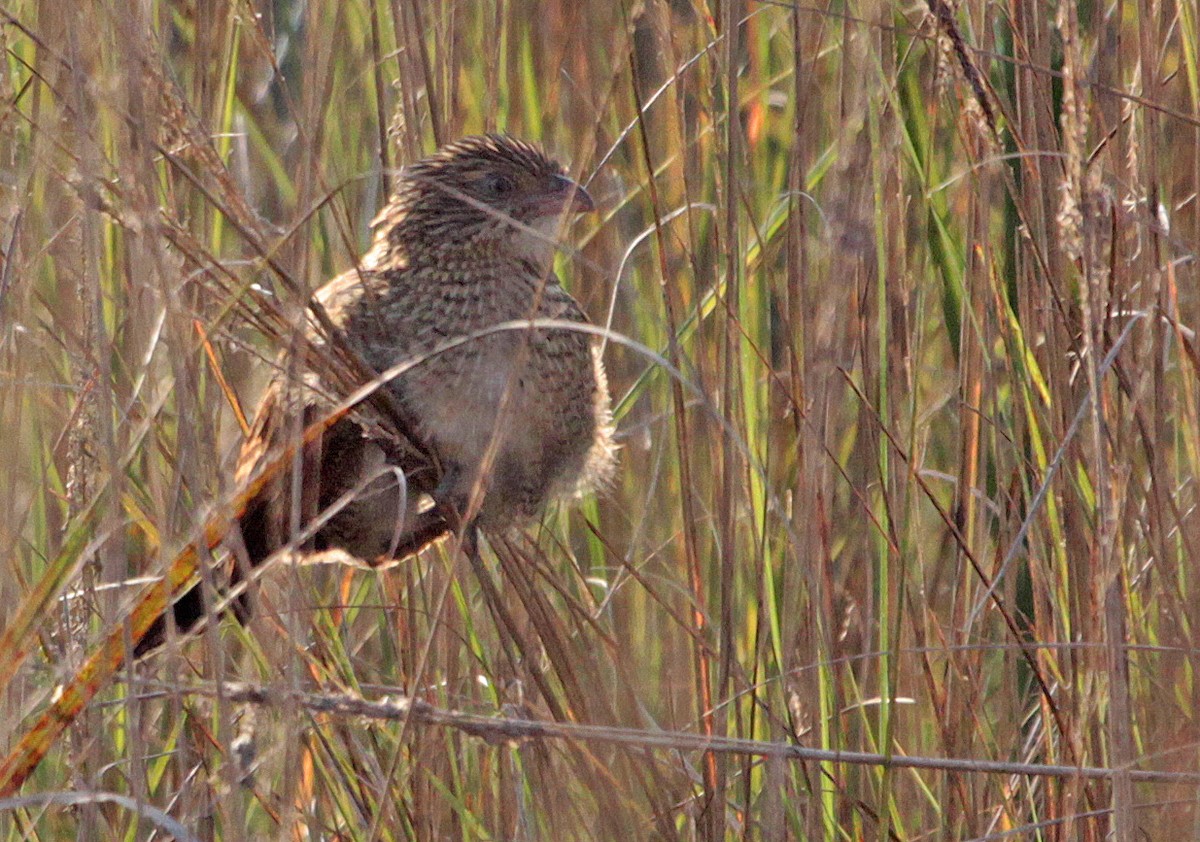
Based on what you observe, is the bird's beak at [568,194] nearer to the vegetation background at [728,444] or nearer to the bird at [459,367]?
the bird at [459,367]

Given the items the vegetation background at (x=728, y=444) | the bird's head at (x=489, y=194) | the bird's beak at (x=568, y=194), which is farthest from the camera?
the bird's head at (x=489, y=194)

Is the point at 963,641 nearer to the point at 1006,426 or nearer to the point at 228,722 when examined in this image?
the point at 1006,426

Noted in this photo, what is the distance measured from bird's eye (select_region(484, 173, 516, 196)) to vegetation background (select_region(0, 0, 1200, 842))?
0.43 ft

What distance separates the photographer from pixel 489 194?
3.00 m

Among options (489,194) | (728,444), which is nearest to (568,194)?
(489,194)

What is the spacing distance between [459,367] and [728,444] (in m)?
0.75

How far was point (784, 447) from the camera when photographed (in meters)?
2.93

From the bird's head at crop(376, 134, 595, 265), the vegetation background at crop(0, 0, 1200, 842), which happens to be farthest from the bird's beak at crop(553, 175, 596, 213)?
the vegetation background at crop(0, 0, 1200, 842)

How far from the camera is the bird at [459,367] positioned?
2.74m

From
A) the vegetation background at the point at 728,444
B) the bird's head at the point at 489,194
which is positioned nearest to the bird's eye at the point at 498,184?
the bird's head at the point at 489,194

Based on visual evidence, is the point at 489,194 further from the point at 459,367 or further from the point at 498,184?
the point at 459,367

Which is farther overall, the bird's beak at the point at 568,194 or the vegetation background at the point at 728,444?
the bird's beak at the point at 568,194

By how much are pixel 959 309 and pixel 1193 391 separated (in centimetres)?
45

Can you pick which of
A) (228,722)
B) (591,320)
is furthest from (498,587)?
(228,722)
